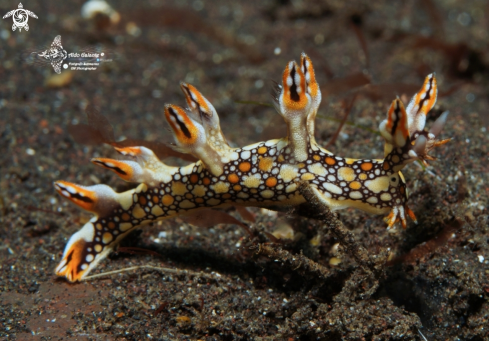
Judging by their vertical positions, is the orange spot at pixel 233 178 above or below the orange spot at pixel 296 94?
below

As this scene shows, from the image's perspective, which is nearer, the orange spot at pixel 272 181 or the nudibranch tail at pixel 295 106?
the nudibranch tail at pixel 295 106

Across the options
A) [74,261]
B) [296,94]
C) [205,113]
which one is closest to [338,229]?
[296,94]

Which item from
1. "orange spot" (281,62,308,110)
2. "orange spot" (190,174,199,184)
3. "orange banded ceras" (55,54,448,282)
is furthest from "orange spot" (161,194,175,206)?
"orange spot" (281,62,308,110)

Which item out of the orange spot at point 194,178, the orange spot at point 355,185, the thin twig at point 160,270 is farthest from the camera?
the thin twig at point 160,270

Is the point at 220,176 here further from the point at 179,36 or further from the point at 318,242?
the point at 179,36

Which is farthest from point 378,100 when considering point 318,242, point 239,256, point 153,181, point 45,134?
point 45,134

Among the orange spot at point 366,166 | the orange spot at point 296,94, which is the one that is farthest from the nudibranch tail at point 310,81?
the orange spot at point 366,166

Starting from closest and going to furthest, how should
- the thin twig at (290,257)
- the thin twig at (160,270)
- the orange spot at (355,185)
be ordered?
the orange spot at (355,185) → the thin twig at (290,257) → the thin twig at (160,270)

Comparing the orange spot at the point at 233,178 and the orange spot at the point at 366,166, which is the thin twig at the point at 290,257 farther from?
the orange spot at the point at 366,166
